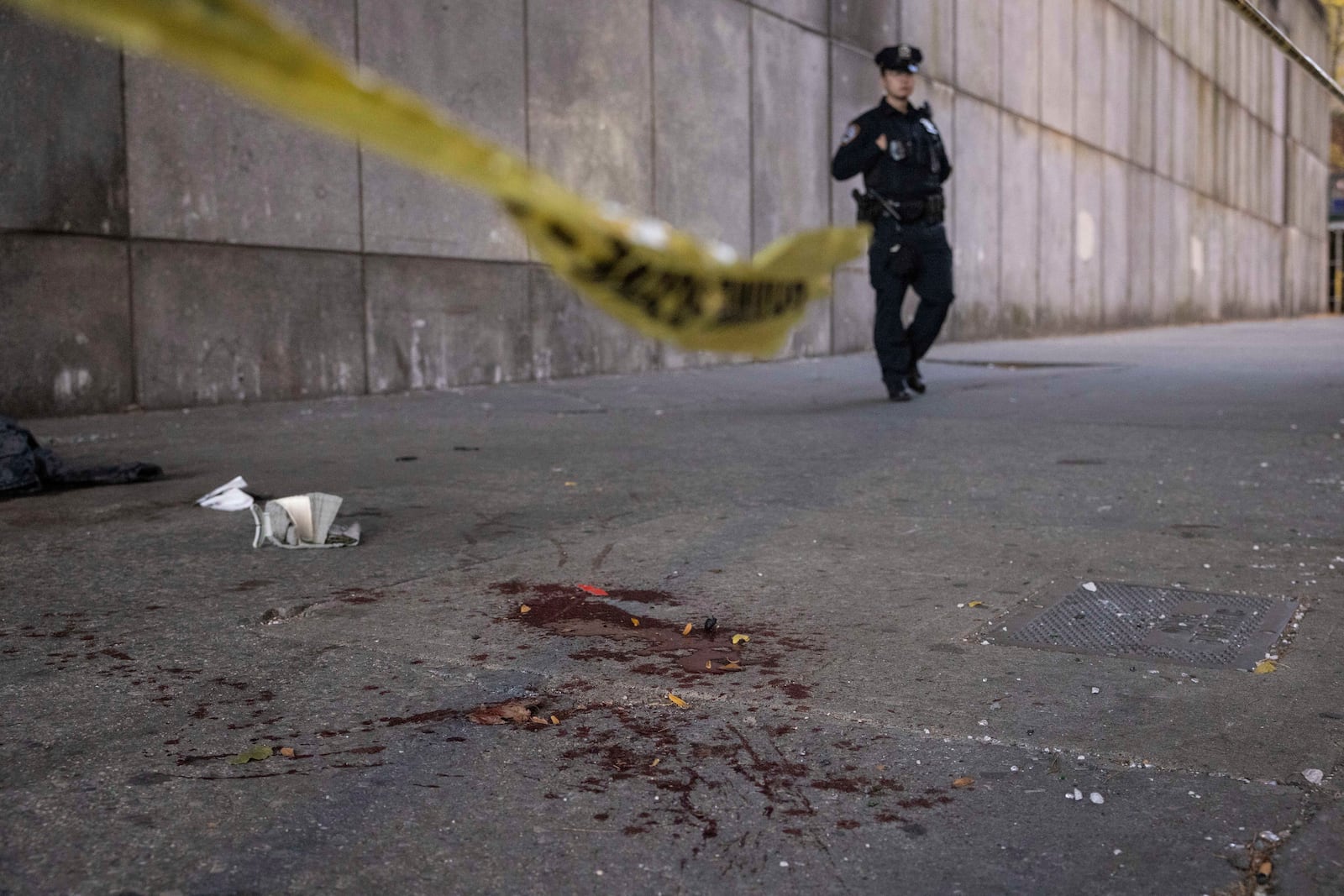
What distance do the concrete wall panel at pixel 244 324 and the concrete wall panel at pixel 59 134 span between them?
1.24ft

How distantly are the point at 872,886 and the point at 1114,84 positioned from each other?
2201 cm

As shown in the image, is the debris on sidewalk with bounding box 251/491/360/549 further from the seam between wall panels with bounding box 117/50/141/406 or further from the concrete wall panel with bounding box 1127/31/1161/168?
the concrete wall panel with bounding box 1127/31/1161/168

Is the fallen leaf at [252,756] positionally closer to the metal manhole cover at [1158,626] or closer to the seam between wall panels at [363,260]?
the metal manhole cover at [1158,626]

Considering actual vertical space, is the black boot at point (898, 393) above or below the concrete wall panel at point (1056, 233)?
below

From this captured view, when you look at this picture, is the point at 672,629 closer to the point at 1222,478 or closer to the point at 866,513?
the point at 866,513

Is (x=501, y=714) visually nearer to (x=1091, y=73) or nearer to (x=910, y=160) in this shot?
(x=910, y=160)

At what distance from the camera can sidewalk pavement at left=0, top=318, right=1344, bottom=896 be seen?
5.94 ft

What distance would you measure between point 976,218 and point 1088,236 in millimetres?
5075

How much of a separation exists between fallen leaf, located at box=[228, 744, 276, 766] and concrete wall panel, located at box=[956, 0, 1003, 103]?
15.1 m

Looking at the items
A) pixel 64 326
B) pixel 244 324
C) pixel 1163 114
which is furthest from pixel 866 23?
pixel 1163 114

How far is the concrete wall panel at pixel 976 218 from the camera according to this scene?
16188 millimetres

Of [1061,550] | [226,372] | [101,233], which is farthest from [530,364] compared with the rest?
[1061,550]

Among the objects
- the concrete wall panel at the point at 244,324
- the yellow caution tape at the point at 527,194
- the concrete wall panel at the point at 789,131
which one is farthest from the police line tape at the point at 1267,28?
the concrete wall panel at the point at 789,131

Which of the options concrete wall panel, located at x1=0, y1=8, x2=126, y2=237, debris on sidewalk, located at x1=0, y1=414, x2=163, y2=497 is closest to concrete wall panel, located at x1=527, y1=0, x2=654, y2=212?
concrete wall panel, located at x1=0, y1=8, x2=126, y2=237
